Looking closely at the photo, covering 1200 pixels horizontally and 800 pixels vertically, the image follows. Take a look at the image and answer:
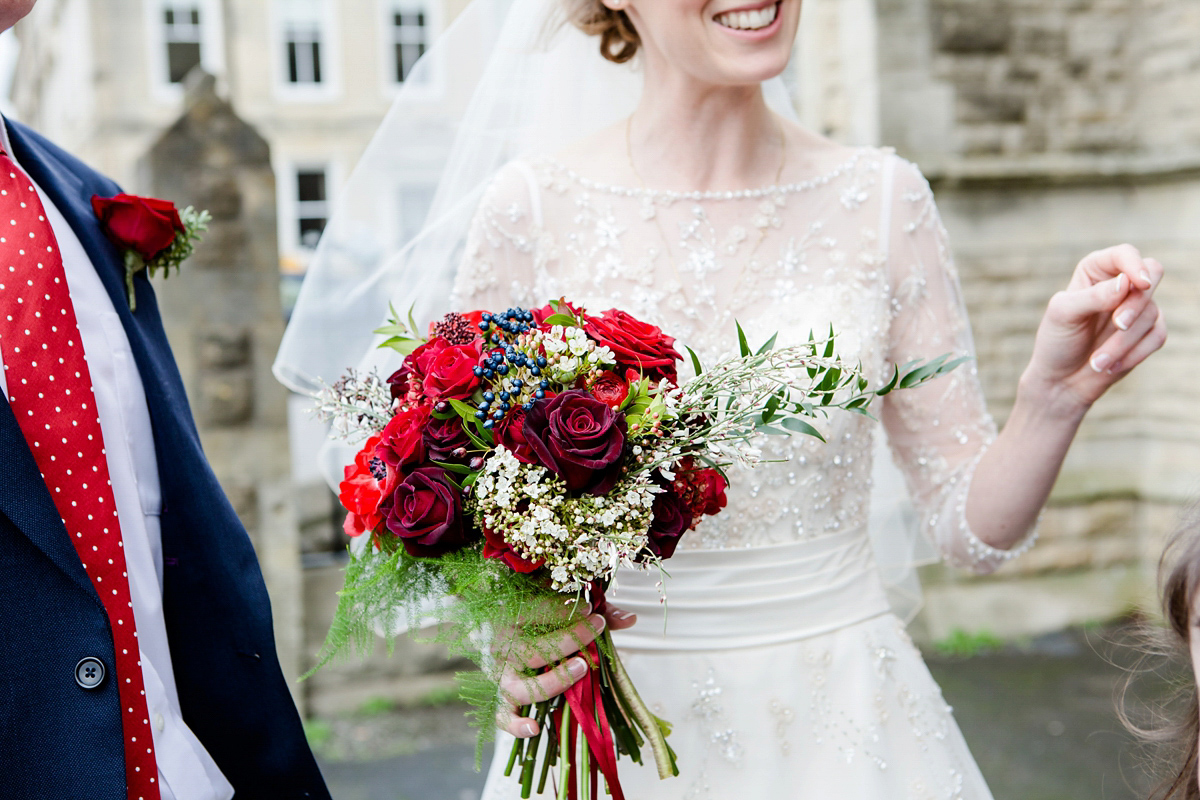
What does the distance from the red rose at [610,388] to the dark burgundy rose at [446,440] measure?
0.63ft

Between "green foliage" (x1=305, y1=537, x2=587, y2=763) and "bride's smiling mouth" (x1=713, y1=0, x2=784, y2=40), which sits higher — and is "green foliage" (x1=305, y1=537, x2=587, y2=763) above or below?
below

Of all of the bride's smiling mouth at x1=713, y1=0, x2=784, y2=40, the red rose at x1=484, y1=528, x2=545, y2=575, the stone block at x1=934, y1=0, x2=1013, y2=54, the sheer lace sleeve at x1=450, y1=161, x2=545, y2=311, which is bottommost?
the red rose at x1=484, y1=528, x2=545, y2=575

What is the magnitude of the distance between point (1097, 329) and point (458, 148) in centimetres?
155

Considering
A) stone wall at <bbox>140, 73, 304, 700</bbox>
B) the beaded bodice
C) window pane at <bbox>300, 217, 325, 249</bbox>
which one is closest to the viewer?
the beaded bodice

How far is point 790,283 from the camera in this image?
6.93 ft

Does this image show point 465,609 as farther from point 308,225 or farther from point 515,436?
point 308,225

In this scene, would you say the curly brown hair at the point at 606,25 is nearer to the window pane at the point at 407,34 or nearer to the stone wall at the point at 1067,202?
the stone wall at the point at 1067,202

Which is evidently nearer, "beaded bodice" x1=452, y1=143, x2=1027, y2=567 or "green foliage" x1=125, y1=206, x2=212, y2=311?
"green foliage" x1=125, y1=206, x2=212, y2=311

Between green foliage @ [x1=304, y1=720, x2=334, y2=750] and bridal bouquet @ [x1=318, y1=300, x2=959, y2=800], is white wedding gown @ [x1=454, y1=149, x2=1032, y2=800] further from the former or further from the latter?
green foliage @ [x1=304, y1=720, x2=334, y2=750]

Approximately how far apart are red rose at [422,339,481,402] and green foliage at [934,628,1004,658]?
5.53 meters

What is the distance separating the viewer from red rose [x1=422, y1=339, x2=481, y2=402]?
4.71 feet

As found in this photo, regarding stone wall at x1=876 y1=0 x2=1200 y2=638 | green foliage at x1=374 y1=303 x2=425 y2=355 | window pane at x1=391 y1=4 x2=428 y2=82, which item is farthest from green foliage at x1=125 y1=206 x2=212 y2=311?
window pane at x1=391 y1=4 x2=428 y2=82

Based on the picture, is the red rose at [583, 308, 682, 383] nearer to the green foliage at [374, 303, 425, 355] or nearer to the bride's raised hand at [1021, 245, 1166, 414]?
the green foliage at [374, 303, 425, 355]

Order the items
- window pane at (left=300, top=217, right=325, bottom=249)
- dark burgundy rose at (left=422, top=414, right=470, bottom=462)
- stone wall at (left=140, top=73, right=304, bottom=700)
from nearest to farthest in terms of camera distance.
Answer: dark burgundy rose at (left=422, top=414, right=470, bottom=462) → stone wall at (left=140, top=73, right=304, bottom=700) → window pane at (left=300, top=217, right=325, bottom=249)
